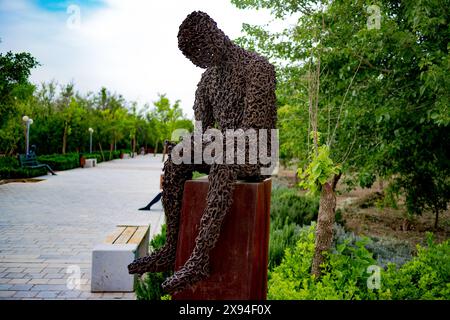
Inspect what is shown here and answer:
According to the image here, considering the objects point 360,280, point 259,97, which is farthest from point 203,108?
point 360,280

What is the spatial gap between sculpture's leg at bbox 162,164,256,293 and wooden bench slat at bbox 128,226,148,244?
220 centimetres

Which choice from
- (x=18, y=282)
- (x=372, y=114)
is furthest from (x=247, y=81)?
(x=18, y=282)

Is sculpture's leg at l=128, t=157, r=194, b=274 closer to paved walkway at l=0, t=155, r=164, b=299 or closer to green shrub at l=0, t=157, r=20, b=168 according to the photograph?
paved walkway at l=0, t=155, r=164, b=299

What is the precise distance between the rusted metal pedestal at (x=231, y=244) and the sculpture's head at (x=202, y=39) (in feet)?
2.84

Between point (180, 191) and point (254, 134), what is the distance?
2.12 feet

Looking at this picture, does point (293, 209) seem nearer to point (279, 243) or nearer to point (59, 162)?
point (279, 243)

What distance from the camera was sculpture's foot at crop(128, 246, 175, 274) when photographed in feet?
8.93

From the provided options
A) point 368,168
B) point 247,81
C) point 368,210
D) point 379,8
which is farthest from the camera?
point 368,210

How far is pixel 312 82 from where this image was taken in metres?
4.80

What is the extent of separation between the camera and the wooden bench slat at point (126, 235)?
442 centimetres

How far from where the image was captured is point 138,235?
15.6 ft

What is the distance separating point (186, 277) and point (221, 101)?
1209 mm

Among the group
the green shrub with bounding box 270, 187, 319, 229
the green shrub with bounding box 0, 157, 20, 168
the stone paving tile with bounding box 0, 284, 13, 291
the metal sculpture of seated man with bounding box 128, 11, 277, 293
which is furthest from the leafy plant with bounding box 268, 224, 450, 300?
the green shrub with bounding box 0, 157, 20, 168
